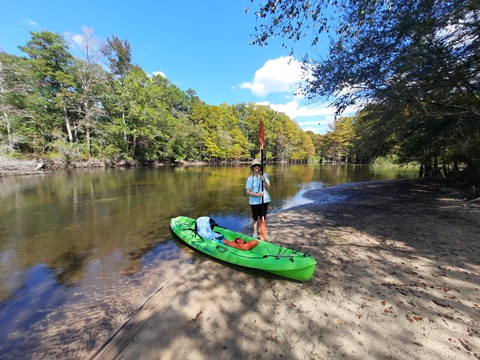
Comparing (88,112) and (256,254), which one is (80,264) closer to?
(256,254)

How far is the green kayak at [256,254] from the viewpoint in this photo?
325 centimetres

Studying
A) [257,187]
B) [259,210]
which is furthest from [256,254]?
[257,187]

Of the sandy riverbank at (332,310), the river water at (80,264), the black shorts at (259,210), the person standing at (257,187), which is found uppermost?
the person standing at (257,187)

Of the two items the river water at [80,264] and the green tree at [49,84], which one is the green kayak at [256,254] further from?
the green tree at [49,84]

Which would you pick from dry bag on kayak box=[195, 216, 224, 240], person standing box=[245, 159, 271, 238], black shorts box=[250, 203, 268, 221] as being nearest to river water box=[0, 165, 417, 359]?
dry bag on kayak box=[195, 216, 224, 240]

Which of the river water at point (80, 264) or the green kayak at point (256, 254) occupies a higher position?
the green kayak at point (256, 254)

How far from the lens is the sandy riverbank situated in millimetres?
2135

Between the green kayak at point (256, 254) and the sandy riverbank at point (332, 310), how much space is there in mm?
207

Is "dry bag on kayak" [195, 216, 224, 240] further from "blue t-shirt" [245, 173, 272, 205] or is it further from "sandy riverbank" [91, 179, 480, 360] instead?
"blue t-shirt" [245, 173, 272, 205]

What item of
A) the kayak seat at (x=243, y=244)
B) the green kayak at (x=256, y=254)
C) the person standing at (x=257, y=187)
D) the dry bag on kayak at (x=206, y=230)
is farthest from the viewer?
the dry bag on kayak at (x=206, y=230)

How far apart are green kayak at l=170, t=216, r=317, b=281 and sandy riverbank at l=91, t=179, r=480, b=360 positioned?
21 centimetres

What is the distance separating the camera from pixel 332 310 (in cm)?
264

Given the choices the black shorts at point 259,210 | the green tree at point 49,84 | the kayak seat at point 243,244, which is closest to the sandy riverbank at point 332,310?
the kayak seat at point 243,244

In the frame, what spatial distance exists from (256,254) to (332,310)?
1.61 meters
